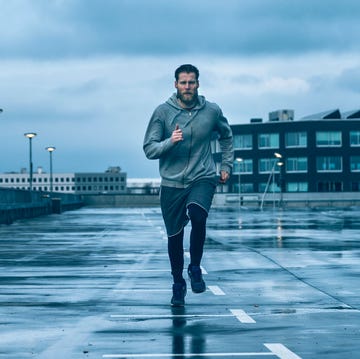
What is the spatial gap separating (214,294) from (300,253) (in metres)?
8.38

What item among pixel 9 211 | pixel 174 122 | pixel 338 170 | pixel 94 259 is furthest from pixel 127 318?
pixel 338 170

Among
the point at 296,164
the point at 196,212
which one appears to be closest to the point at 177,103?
the point at 196,212

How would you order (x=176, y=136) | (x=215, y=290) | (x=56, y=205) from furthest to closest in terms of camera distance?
(x=56, y=205) → (x=215, y=290) → (x=176, y=136)

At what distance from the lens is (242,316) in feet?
29.2

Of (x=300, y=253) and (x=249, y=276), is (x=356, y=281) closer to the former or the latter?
(x=249, y=276)

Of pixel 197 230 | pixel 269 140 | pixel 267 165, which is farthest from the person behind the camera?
pixel 267 165

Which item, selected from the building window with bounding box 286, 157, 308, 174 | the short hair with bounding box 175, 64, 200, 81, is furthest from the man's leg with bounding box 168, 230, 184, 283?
the building window with bounding box 286, 157, 308, 174

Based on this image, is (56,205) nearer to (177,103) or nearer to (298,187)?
(177,103)

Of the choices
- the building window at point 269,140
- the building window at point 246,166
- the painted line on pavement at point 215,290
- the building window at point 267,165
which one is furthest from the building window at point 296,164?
the painted line on pavement at point 215,290

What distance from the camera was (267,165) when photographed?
14325 centimetres

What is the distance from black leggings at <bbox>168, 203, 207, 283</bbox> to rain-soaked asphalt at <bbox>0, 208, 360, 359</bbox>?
0.42 meters

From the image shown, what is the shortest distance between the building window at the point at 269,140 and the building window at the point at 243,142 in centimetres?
157

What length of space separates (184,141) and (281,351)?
2.96 m

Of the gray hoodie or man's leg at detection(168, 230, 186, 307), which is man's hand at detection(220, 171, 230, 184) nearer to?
the gray hoodie
